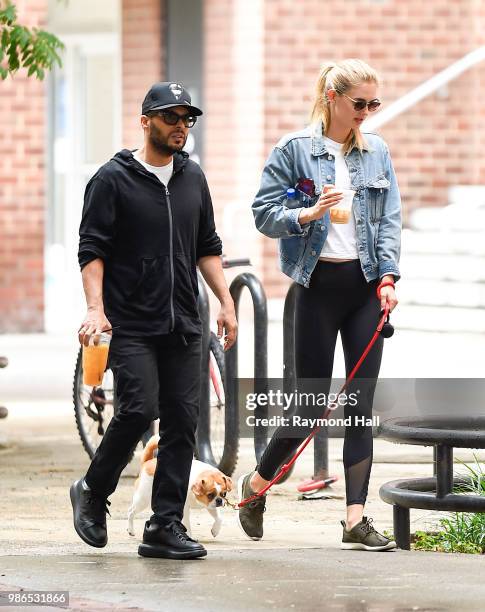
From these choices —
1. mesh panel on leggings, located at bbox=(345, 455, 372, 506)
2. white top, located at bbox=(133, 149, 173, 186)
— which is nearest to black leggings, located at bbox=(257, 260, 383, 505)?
mesh panel on leggings, located at bbox=(345, 455, 372, 506)

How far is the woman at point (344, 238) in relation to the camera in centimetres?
668

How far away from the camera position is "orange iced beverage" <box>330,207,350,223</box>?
6.57 meters

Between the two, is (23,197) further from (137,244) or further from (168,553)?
(168,553)

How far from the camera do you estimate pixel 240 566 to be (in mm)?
6273

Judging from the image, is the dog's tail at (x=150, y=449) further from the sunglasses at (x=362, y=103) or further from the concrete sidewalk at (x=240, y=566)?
the sunglasses at (x=362, y=103)

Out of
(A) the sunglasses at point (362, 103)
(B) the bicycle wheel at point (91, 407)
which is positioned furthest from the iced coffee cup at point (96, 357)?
(B) the bicycle wheel at point (91, 407)

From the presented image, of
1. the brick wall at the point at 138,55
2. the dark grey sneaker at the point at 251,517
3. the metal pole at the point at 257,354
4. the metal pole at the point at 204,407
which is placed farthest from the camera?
the brick wall at the point at 138,55

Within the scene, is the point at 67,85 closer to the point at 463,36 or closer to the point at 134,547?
the point at 463,36

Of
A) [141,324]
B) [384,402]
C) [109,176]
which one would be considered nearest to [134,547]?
[141,324]

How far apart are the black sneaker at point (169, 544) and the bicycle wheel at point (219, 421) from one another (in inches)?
93.7

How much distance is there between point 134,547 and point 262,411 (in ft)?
7.68

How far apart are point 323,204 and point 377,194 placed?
362mm

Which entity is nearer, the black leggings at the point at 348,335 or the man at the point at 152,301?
the man at the point at 152,301

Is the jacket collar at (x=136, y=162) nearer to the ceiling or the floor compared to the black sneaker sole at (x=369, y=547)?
nearer to the ceiling
